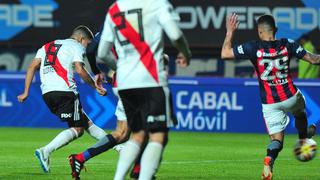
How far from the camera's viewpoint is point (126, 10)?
920 cm

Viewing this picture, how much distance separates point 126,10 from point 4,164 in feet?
16.0

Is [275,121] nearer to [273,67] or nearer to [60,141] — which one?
[273,67]

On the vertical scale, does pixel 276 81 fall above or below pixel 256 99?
above

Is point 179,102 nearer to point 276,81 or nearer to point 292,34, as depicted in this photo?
point 292,34

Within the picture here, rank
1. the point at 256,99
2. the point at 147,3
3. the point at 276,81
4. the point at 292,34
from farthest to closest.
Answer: the point at 292,34
the point at 256,99
the point at 276,81
the point at 147,3

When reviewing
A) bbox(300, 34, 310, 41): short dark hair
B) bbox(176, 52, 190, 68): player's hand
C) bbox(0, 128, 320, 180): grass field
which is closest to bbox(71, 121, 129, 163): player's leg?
bbox(0, 128, 320, 180): grass field

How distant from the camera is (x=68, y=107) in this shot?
1270cm

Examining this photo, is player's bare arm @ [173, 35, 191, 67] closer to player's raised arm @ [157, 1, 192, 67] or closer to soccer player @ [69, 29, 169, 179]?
player's raised arm @ [157, 1, 192, 67]

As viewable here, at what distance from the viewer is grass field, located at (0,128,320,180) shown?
481 inches

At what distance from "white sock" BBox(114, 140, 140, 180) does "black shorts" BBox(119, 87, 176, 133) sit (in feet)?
0.69

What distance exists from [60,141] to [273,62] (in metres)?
2.83

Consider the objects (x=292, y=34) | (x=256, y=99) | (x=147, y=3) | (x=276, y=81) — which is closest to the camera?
(x=147, y=3)

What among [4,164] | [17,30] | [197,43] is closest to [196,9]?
[197,43]

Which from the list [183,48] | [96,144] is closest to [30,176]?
[96,144]
